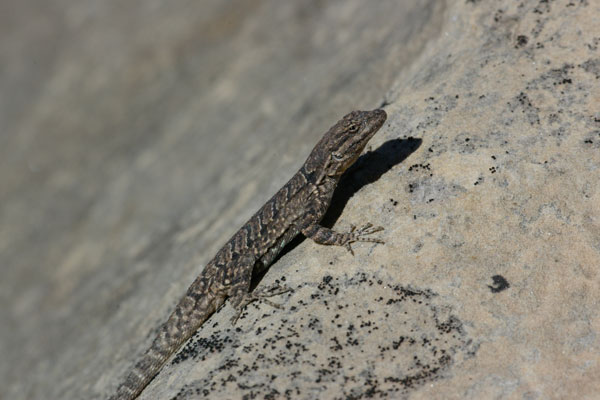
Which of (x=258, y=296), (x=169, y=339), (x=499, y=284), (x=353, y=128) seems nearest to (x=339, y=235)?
(x=258, y=296)

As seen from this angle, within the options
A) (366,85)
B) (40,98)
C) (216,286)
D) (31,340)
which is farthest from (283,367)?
(40,98)

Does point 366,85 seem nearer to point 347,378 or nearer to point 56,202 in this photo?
point 347,378

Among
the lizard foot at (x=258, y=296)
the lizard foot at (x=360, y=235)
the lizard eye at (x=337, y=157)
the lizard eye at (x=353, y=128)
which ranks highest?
the lizard eye at (x=353, y=128)

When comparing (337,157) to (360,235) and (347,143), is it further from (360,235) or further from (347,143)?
(360,235)

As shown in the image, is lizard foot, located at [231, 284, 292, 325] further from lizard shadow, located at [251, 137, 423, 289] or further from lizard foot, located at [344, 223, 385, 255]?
lizard foot, located at [344, 223, 385, 255]

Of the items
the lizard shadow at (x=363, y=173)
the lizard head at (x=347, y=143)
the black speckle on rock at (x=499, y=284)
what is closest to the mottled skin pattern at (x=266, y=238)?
the lizard head at (x=347, y=143)

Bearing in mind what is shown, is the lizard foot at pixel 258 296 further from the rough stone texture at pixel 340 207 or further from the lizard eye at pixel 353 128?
the lizard eye at pixel 353 128
